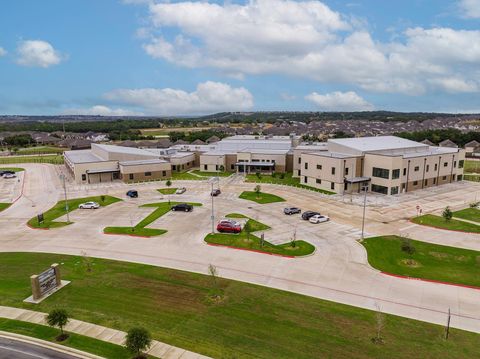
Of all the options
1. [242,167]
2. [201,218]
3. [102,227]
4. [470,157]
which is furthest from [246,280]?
[470,157]

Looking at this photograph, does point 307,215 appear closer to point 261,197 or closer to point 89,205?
point 261,197

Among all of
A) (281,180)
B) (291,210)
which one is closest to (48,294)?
(291,210)

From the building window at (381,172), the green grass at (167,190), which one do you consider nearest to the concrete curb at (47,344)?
the green grass at (167,190)

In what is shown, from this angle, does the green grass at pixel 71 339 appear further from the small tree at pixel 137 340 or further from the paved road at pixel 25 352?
the small tree at pixel 137 340

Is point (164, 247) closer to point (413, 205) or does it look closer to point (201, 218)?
point (201, 218)

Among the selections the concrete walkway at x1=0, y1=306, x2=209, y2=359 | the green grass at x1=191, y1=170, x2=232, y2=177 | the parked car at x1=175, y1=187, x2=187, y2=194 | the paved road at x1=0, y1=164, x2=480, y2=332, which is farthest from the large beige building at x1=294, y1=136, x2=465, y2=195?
the concrete walkway at x1=0, y1=306, x2=209, y2=359

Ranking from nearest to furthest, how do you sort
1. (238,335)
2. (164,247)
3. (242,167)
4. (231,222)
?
(238,335) < (164,247) < (231,222) < (242,167)

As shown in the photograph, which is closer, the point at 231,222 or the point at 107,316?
the point at 107,316

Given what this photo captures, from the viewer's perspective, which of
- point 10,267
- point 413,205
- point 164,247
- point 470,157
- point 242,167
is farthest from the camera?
point 470,157
